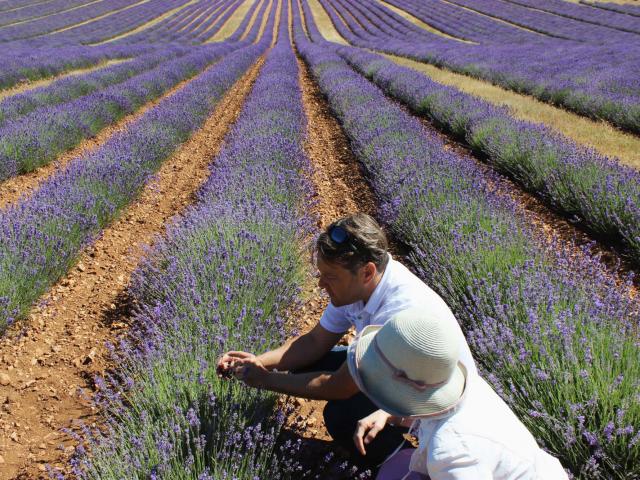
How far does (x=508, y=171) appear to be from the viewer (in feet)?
20.2

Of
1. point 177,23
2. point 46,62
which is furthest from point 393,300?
point 177,23

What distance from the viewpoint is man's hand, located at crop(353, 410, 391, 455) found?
1.87 meters

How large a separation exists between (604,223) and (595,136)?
12.6 feet

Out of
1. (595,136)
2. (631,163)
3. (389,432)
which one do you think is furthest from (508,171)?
(389,432)

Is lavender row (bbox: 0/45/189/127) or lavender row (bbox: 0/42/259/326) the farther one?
lavender row (bbox: 0/45/189/127)

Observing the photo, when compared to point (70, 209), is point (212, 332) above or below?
below

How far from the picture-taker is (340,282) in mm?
1770

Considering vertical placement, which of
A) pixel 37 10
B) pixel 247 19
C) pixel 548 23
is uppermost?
pixel 37 10

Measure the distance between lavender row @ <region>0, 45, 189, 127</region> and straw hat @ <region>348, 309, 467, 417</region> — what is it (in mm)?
7888

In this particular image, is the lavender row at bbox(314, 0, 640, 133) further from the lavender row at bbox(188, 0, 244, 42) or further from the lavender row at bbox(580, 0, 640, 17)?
the lavender row at bbox(580, 0, 640, 17)

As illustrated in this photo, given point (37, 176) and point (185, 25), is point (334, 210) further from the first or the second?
point (185, 25)

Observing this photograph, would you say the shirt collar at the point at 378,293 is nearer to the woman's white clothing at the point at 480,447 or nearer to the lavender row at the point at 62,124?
the woman's white clothing at the point at 480,447

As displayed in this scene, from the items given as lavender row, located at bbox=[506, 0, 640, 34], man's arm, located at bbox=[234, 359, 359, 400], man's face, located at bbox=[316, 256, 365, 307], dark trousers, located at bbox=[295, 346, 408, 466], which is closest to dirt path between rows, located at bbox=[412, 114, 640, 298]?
dark trousers, located at bbox=[295, 346, 408, 466]

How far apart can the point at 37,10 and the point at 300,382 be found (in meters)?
43.3
